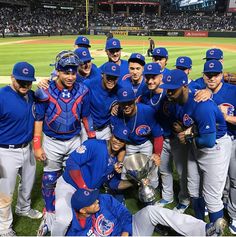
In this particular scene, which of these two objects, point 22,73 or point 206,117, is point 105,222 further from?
point 22,73

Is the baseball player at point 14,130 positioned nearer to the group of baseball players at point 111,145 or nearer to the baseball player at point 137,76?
the group of baseball players at point 111,145

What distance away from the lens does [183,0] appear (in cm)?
5775

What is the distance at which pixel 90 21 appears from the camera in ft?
182

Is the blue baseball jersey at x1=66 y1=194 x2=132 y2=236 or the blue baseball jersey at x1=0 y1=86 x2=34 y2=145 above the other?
the blue baseball jersey at x1=0 y1=86 x2=34 y2=145

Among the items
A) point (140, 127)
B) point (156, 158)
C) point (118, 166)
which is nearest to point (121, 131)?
point (140, 127)

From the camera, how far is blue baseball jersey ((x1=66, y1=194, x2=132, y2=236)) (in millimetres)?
3227

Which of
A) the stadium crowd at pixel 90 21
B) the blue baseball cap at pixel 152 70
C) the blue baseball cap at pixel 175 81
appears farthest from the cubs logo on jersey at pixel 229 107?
the stadium crowd at pixel 90 21

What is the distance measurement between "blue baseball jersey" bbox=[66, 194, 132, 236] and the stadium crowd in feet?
140

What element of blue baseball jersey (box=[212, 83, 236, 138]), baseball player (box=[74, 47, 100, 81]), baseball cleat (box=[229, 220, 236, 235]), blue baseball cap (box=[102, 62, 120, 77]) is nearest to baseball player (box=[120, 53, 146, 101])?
blue baseball cap (box=[102, 62, 120, 77])

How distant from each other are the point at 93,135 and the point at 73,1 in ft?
205

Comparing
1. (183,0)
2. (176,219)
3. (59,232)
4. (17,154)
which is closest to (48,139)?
(17,154)

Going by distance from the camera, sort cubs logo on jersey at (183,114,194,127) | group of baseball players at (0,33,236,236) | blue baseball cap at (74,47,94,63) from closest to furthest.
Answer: group of baseball players at (0,33,236,236) < cubs logo on jersey at (183,114,194,127) < blue baseball cap at (74,47,94,63)

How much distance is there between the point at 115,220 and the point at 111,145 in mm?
905

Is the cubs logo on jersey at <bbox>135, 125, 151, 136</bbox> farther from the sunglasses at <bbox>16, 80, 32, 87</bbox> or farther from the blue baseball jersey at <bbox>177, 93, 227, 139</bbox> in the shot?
the sunglasses at <bbox>16, 80, 32, 87</bbox>
